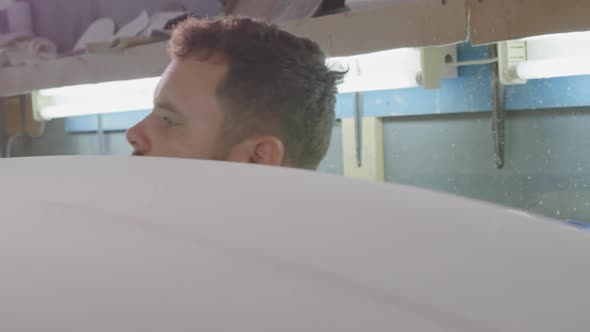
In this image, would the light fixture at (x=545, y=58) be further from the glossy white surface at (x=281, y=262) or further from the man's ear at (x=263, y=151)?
the glossy white surface at (x=281, y=262)

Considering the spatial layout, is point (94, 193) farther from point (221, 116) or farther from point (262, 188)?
point (221, 116)

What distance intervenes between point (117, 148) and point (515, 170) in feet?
5.44

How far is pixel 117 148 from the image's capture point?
2752 mm

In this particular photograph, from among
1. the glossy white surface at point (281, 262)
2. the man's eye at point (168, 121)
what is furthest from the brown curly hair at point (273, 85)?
the glossy white surface at point (281, 262)

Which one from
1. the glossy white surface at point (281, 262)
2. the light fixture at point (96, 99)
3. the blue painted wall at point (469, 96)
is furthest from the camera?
the light fixture at point (96, 99)

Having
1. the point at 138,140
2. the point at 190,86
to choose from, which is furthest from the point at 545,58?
the point at 138,140

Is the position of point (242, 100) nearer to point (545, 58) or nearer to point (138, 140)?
point (138, 140)

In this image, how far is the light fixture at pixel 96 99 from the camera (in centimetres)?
203

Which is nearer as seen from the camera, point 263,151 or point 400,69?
point 263,151

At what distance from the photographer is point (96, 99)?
2230 mm

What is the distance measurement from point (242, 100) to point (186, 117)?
0.35 feet

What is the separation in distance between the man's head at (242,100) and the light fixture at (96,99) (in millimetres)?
578

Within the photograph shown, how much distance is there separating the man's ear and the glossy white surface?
0.82 metres

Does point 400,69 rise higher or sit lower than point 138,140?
higher
